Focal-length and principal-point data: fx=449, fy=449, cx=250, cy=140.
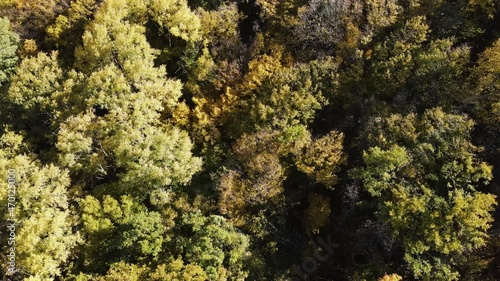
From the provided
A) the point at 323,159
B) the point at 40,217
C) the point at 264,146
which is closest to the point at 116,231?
the point at 40,217

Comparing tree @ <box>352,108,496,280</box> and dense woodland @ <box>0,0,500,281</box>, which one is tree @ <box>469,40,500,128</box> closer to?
dense woodland @ <box>0,0,500,281</box>

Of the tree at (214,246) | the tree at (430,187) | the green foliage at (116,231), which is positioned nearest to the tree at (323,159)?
the tree at (430,187)

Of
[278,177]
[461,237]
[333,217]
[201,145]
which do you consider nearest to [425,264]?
[461,237]

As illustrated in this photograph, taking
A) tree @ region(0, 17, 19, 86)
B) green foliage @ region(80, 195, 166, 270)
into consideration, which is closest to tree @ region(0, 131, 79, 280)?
green foliage @ region(80, 195, 166, 270)

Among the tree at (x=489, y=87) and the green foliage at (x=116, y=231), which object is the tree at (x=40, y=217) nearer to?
the green foliage at (x=116, y=231)

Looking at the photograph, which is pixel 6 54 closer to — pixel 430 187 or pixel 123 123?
pixel 123 123
